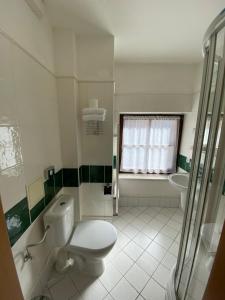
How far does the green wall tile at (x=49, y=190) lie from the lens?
1.25m

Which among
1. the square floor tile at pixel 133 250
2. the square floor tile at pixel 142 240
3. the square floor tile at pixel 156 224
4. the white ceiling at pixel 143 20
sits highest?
the white ceiling at pixel 143 20

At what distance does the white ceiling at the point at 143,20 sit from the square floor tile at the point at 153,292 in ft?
7.70

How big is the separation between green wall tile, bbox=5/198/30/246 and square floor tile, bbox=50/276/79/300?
2.56ft

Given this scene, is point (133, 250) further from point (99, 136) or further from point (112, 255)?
point (99, 136)

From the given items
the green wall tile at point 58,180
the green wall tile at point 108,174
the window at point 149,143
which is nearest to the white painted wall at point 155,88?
the window at point 149,143

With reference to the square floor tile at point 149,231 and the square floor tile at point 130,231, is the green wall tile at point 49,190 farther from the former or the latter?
the square floor tile at point 149,231

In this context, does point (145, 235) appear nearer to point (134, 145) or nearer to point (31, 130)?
point (134, 145)

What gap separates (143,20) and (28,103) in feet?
3.93

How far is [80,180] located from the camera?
1.68m

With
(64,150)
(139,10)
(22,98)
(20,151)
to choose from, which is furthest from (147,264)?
(139,10)

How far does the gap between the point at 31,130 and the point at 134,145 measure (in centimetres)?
172

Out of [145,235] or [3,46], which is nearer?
[3,46]

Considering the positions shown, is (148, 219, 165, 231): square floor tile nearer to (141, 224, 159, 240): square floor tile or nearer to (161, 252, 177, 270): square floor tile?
(141, 224, 159, 240): square floor tile

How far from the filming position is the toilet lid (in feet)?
4.13
